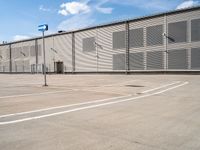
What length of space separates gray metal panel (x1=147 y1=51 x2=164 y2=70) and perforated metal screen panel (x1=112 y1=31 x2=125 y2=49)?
223 inches

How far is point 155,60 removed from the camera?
38.9m

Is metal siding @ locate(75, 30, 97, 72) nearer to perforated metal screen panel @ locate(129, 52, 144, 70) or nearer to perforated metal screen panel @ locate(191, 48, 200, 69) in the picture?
perforated metal screen panel @ locate(129, 52, 144, 70)

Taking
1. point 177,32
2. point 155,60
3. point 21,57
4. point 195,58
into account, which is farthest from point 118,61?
point 21,57

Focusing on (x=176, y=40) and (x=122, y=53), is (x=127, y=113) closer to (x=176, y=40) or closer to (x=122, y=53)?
(x=176, y=40)

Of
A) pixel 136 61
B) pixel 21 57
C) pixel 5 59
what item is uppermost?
pixel 21 57

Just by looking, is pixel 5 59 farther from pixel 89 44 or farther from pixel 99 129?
pixel 99 129

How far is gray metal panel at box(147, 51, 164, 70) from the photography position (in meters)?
38.3

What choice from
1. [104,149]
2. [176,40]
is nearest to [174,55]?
[176,40]

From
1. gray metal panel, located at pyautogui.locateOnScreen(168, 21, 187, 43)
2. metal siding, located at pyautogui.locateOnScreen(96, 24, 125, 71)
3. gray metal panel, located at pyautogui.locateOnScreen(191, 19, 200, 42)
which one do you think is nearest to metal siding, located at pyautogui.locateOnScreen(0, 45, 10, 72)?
metal siding, located at pyautogui.locateOnScreen(96, 24, 125, 71)

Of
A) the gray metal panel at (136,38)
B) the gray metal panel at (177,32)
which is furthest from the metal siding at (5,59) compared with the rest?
the gray metal panel at (177,32)

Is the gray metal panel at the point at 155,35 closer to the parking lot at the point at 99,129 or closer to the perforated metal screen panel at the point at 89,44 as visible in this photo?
the perforated metal screen panel at the point at 89,44

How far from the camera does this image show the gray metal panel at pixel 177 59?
3595cm

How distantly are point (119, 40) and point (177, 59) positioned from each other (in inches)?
441

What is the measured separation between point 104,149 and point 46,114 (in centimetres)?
441
